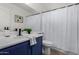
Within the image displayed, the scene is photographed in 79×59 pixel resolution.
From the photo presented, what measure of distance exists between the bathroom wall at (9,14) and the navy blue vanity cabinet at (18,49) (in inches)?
11.8

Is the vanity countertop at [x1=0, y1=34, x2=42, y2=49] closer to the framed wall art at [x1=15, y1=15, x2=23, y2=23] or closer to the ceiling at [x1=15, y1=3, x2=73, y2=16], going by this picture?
the framed wall art at [x1=15, y1=15, x2=23, y2=23]

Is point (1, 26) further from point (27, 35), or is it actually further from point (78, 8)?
Answer: point (78, 8)

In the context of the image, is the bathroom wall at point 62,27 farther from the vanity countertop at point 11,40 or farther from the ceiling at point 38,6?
the vanity countertop at point 11,40

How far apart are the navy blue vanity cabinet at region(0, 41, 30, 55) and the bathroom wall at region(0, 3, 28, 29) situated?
299 millimetres

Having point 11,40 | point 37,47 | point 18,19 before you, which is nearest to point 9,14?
point 18,19

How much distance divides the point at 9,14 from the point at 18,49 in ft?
1.72

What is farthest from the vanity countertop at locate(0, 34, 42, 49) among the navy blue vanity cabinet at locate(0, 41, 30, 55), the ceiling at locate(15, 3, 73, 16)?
the ceiling at locate(15, 3, 73, 16)

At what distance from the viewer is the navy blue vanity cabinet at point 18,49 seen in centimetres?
131

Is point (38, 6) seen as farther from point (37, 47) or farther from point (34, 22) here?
point (37, 47)

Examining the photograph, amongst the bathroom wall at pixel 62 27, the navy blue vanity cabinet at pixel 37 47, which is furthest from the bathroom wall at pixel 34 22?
the navy blue vanity cabinet at pixel 37 47

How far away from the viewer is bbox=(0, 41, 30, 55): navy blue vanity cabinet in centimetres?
131
